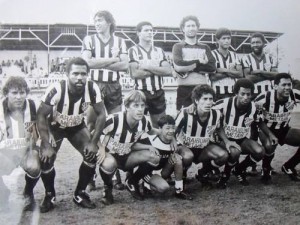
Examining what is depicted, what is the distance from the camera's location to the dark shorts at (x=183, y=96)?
75.0 inches

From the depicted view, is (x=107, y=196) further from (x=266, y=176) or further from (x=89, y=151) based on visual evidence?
(x=266, y=176)

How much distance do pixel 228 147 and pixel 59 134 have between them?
830 millimetres

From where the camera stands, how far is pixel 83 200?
1.73 meters

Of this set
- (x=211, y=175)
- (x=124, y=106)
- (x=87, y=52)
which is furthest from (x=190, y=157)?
(x=87, y=52)

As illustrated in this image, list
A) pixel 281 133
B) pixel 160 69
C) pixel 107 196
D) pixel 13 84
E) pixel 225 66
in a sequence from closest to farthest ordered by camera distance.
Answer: pixel 13 84, pixel 107 196, pixel 160 69, pixel 225 66, pixel 281 133

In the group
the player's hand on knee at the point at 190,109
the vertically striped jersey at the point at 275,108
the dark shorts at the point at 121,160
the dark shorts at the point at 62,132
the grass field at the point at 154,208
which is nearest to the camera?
the grass field at the point at 154,208

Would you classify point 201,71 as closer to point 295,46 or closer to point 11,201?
point 295,46

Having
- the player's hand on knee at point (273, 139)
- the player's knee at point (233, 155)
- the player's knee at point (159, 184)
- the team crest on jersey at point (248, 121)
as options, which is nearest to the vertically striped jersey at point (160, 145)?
the player's knee at point (159, 184)

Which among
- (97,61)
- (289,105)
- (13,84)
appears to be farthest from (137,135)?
(289,105)

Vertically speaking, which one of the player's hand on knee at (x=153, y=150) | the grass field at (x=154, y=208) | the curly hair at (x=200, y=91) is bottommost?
the grass field at (x=154, y=208)

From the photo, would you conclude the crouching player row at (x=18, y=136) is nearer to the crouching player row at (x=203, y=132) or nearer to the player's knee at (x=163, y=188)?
the player's knee at (x=163, y=188)

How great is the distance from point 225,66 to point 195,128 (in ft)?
Result: 1.12

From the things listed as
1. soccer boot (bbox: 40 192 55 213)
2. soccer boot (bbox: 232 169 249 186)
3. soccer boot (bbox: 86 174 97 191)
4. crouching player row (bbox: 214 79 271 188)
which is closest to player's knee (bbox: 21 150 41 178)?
soccer boot (bbox: 40 192 55 213)

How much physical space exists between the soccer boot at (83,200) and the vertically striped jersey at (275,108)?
3.17 feet
